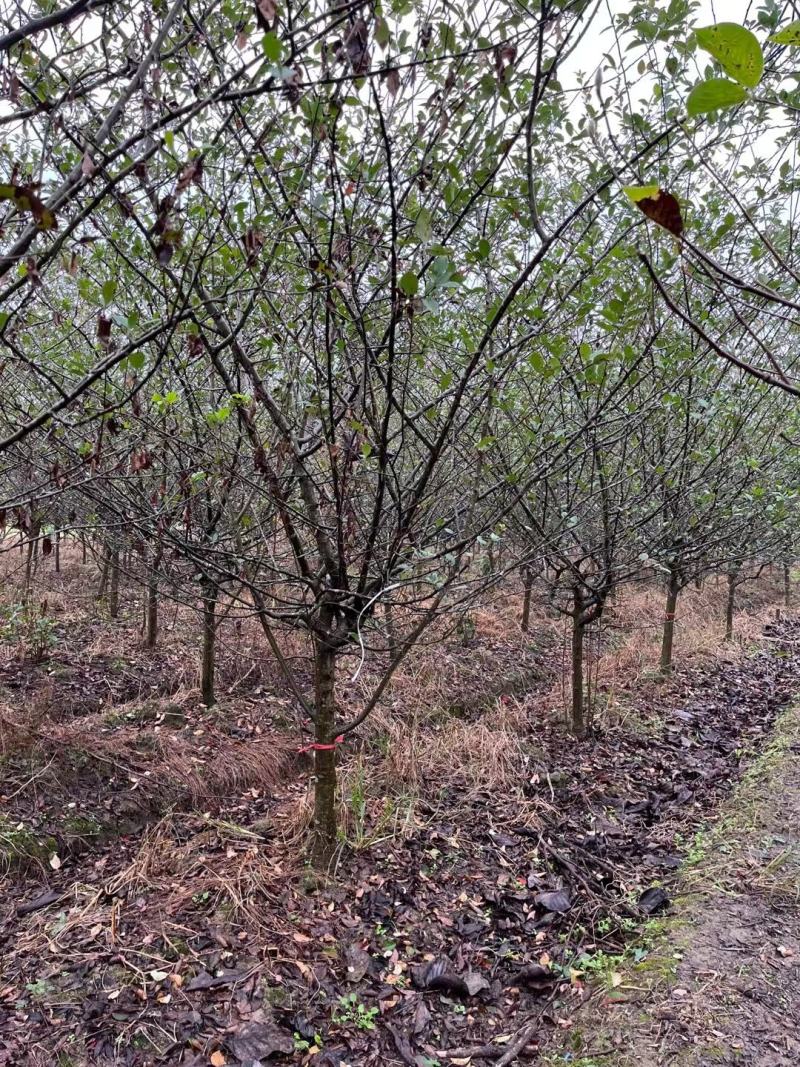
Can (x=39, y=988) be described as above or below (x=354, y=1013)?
above

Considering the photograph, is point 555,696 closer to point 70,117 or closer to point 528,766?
point 528,766

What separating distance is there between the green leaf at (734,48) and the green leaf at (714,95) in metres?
0.01

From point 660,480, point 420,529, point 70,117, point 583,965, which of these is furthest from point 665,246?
point 583,965

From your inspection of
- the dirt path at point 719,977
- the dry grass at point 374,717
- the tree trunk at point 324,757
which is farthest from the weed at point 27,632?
the dirt path at point 719,977

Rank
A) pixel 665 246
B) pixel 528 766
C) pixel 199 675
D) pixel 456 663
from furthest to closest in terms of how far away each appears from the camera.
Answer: pixel 456 663, pixel 199 675, pixel 528 766, pixel 665 246

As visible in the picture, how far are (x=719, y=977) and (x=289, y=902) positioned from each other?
2084 mm

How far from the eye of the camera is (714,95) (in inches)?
25.0

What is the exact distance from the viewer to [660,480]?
171 inches

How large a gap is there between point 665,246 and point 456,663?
5208mm

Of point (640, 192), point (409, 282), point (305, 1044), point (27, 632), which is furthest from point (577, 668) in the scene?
point (27, 632)

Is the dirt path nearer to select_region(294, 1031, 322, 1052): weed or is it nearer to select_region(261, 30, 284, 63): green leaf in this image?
select_region(294, 1031, 322, 1052): weed

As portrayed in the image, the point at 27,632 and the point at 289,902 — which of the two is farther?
the point at 27,632

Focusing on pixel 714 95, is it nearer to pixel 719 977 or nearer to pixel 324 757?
pixel 324 757

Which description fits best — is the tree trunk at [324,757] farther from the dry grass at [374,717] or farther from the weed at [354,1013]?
the weed at [354,1013]
